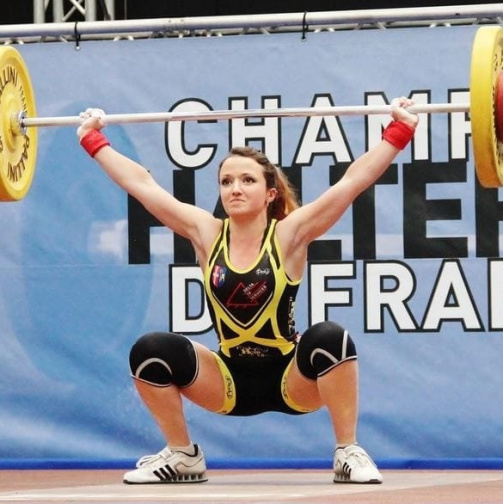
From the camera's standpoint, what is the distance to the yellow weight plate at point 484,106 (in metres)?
5.01

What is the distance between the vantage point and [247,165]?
5141 mm

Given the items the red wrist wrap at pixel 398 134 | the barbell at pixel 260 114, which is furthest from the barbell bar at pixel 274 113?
the red wrist wrap at pixel 398 134

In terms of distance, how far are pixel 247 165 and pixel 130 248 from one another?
1296 millimetres

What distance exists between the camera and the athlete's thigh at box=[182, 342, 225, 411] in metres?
5.01

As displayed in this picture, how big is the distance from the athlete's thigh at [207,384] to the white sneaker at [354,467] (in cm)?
45

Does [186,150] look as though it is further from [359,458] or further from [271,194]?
[359,458]

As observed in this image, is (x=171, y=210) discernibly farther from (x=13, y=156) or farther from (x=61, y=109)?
(x=61, y=109)

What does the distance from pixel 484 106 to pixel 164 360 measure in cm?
138

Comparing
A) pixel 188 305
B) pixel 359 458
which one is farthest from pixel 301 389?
pixel 188 305

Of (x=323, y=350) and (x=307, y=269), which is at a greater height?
(x=307, y=269)

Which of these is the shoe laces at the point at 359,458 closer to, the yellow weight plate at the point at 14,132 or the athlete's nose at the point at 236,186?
the athlete's nose at the point at 236,186

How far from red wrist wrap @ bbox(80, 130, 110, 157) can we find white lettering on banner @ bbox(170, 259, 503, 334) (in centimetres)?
113

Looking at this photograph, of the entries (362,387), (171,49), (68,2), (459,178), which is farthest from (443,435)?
(68,2)

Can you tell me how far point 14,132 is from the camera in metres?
5.63
